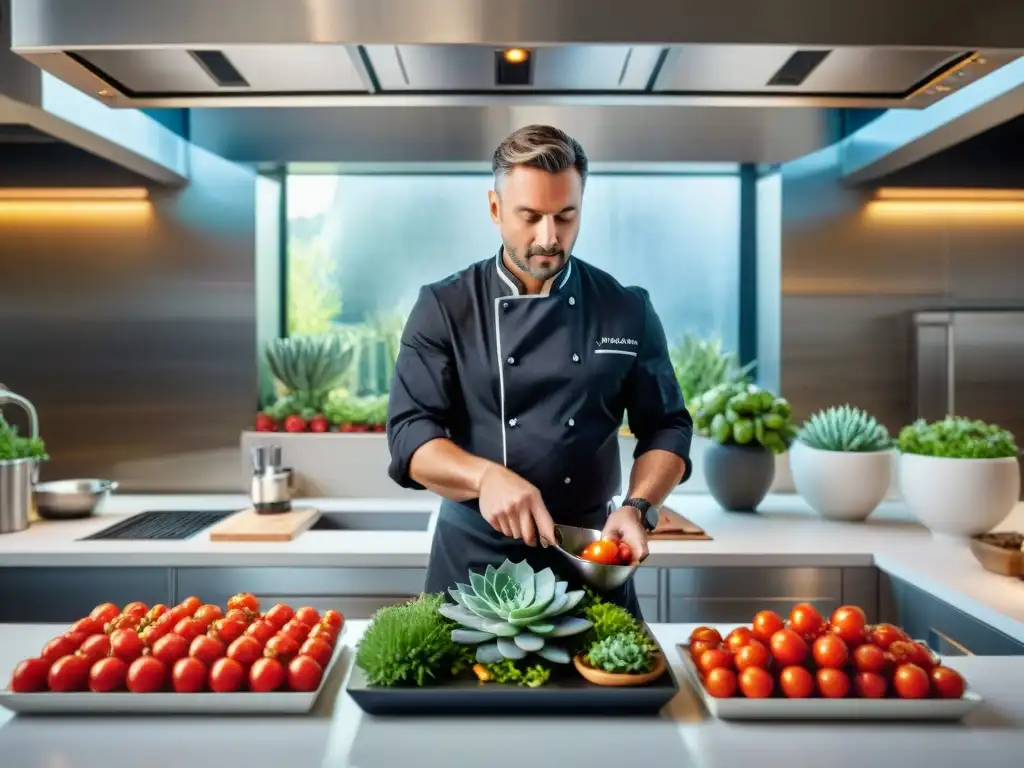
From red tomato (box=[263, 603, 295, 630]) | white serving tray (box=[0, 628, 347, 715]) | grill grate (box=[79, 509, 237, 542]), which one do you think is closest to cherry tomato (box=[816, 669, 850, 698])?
white serving tray (box=[0, 628, 347, 715])

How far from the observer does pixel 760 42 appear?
5.16 feet

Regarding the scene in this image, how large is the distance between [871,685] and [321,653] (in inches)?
29.0

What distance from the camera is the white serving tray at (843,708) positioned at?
1.14 metres

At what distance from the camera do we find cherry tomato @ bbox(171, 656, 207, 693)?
1.15 m

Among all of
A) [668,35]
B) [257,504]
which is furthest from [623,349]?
[257,504]

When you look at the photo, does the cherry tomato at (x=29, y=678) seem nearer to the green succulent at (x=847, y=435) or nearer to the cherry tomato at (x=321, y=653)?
the cherry tomato at (x=321, y=653)

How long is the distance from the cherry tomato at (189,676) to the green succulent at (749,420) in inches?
76.4

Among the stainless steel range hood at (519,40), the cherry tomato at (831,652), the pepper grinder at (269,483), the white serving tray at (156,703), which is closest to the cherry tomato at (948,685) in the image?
the cherry tomato at (831,652)

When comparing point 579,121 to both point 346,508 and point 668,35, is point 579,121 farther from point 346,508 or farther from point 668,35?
point 346,508

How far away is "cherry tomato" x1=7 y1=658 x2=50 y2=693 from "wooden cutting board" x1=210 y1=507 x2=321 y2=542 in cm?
120

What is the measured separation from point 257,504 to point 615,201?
1714mm

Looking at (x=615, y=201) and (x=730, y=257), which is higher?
(x=615, y=201)

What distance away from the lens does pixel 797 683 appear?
1.15 meters

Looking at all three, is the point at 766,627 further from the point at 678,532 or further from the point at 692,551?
the point at 678,532
